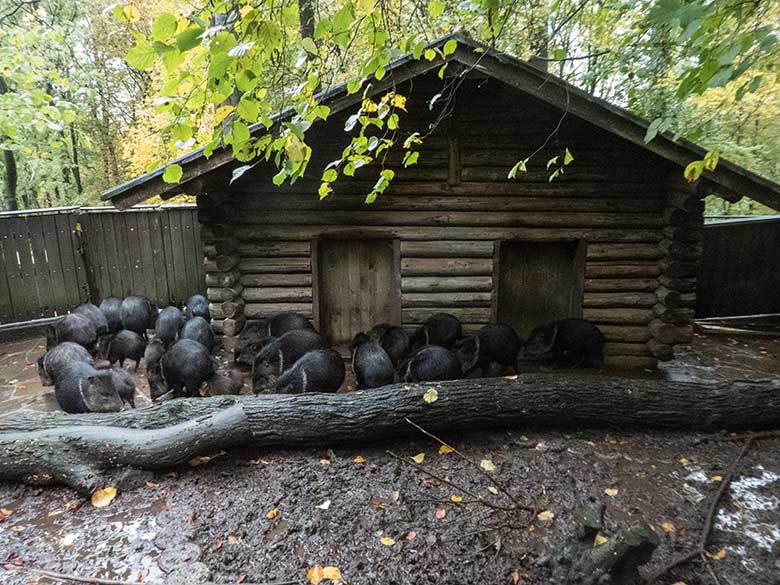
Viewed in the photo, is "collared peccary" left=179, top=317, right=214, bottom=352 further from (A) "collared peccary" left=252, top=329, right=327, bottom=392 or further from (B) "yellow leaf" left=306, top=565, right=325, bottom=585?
(B) "yellow leaf" left=306, top=565, right=325, bottom=585

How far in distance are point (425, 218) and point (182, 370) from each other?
397 centimetres

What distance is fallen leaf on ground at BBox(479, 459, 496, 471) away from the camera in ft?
14.5

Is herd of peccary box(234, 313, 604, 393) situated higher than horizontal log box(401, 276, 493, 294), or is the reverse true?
horizontal log box(401, 276, 493, 294)

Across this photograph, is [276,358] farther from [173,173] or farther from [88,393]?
[173,173]

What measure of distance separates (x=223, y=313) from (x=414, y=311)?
2.92 metres

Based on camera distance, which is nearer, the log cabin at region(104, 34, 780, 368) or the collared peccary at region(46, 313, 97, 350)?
the log cabin at region(104, 34, 780, 368)

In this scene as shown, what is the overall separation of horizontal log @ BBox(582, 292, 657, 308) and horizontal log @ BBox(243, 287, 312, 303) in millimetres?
4333

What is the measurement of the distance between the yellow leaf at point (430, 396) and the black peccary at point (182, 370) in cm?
296

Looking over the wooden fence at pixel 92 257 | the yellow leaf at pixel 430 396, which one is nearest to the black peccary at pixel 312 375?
the yellow leaf at pixel 430 396

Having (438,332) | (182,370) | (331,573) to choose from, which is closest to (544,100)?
(438,332)

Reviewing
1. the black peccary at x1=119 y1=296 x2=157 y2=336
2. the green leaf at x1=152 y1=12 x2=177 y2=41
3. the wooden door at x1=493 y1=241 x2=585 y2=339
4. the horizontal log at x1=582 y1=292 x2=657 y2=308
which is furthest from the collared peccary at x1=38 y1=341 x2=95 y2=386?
the horizontal log at x1=582 y1=292 x2=657 y2=308

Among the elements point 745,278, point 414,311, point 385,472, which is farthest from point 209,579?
point 745,278

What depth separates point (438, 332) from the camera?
271 inches

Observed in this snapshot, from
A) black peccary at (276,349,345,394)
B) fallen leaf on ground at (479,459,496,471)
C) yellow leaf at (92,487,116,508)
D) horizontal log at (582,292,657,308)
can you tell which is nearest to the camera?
yellow leaf at (92,487,116,508)
